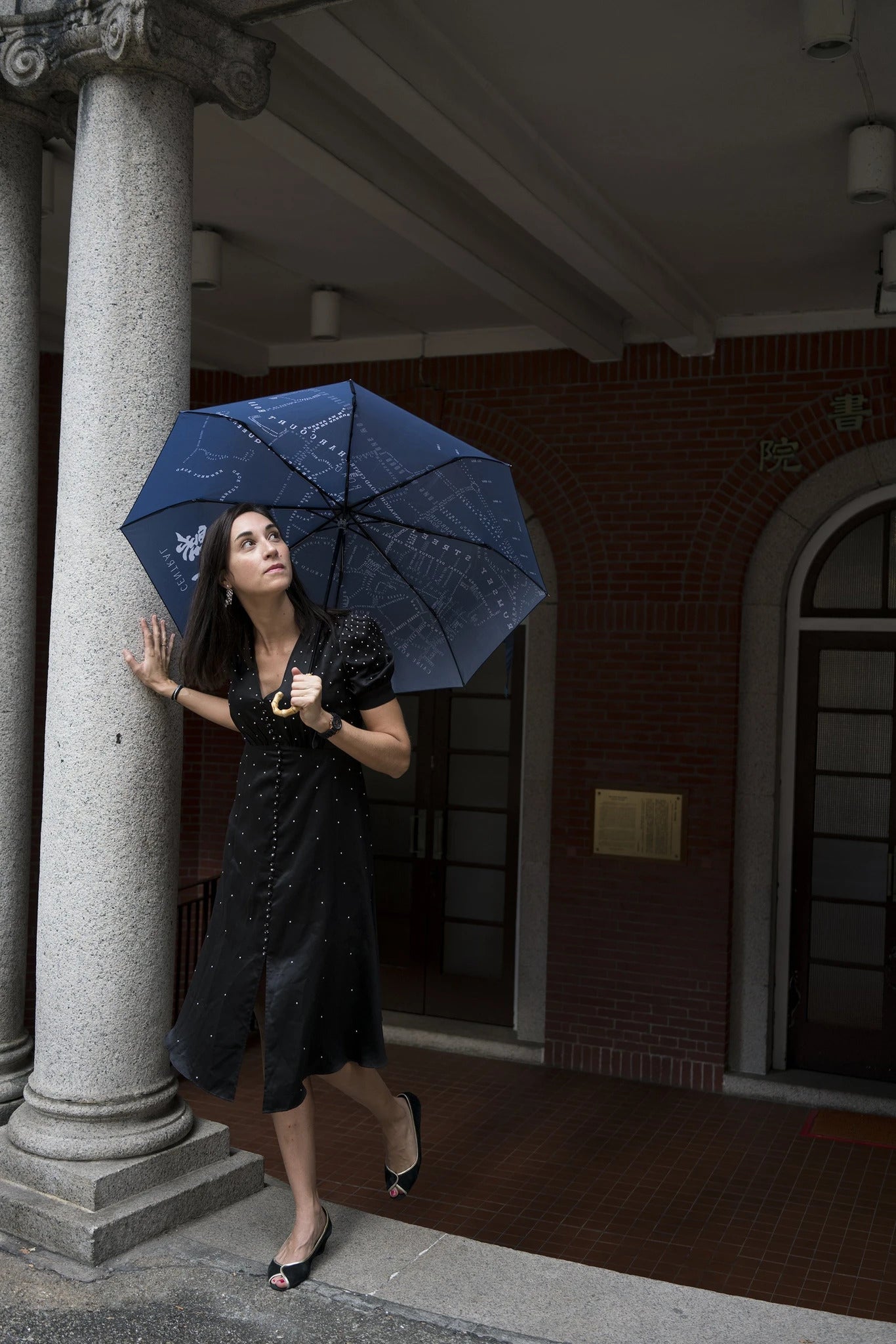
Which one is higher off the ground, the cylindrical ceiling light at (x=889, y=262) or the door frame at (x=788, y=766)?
the cylindrical ceiling light at (x=889, y=262)

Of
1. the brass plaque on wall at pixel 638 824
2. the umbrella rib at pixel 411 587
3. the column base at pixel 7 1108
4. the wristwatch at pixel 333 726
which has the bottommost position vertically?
the column base at pixel 7 1108

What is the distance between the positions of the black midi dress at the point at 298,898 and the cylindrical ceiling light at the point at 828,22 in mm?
2273

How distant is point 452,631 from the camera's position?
3.55 m

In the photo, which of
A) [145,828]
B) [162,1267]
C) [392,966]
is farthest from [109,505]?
[392,966]

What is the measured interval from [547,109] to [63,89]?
1.93m

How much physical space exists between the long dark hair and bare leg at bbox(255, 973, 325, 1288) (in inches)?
34.6

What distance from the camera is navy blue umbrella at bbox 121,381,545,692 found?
3.26 meters

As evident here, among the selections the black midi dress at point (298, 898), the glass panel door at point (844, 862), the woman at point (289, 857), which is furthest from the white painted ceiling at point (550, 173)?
the black midi dress at point (298, 898)

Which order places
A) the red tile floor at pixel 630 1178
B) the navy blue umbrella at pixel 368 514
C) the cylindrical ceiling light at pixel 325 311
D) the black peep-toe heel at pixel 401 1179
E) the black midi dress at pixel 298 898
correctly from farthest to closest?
the cylindrical ceiling light at pixel 325 311 < the red tile floor at pixel 630 1178 < the black peep-toe heel at pixel 401 1179 < the navy blue umbrella at pixel 368 514 < the black midi dress at pixel 298 898

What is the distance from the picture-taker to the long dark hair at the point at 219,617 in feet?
10.5

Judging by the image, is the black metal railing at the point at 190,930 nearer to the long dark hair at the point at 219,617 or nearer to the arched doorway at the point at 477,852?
the arched doorway at the point at 477,852

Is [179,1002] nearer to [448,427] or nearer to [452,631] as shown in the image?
[448,427]

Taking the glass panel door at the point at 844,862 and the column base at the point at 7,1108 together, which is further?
the glass panel door at the point at 844,862

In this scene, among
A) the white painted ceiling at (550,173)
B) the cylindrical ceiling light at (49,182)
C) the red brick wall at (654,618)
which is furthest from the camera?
the red brick wall at (654,618)
